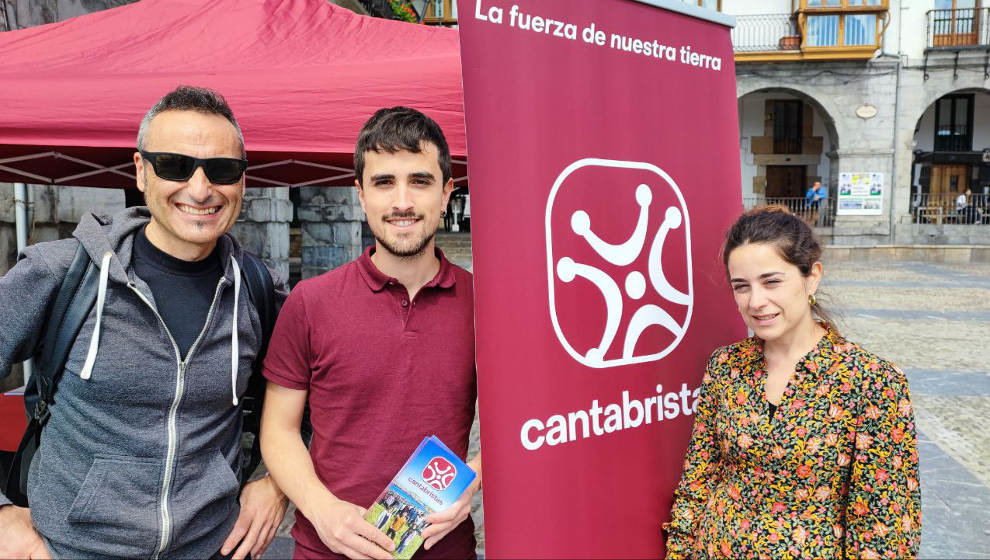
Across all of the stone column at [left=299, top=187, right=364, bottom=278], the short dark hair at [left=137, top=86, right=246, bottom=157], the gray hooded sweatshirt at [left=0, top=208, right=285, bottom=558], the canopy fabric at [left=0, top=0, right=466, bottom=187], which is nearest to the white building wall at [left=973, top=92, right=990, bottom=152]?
the stone column at [left=299, top=187, right=364, bottom=278]

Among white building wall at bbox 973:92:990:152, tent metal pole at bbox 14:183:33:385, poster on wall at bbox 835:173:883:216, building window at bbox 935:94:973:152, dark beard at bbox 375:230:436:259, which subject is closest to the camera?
dark beard at bbox 375:230:436:259

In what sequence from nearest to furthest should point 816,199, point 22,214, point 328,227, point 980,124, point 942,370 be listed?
point 22,214 → point 942,370 → point 328,227 → point 816,199 → point 980,124

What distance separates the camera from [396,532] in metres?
1.47

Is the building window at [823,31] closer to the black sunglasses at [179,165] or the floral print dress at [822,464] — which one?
the floral print dress at [822,464]

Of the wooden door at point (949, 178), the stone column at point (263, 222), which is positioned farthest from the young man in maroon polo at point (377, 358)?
the wooden door at point (949, 178)

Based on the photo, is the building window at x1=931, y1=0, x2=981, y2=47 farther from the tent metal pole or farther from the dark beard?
the dark beard

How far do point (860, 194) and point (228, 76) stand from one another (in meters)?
21.5

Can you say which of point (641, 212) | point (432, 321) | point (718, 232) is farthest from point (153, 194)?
point (718, 232)

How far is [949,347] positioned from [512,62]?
770 centimetres

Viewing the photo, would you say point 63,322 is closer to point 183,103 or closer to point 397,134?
point 183,103

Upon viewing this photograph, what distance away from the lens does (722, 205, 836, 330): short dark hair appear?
60.7 inches

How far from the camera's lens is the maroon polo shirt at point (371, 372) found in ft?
5.18

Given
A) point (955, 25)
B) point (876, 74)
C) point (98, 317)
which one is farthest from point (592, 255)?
point (955, 25)

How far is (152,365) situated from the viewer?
1523 millimetres
